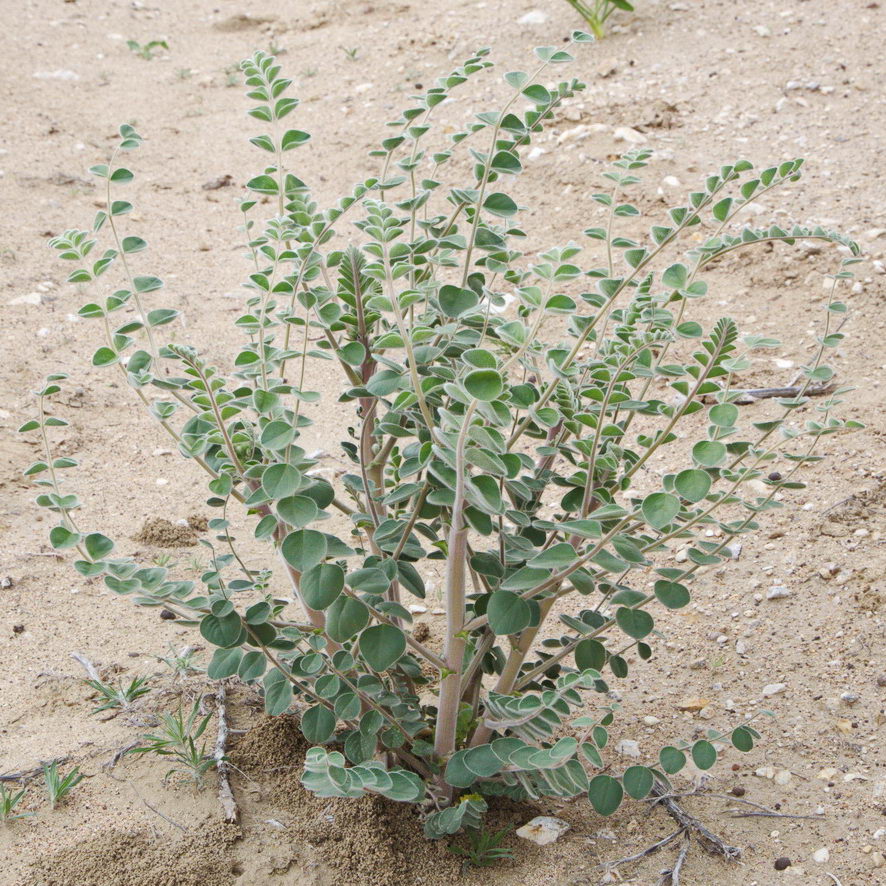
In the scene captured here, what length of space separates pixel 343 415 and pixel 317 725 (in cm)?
217

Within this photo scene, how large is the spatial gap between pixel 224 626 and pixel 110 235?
4.04 meters

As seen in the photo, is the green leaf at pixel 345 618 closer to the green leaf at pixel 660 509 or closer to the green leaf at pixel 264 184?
the green leaf at pixel 660 509

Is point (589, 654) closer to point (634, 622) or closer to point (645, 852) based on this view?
point (634, 622)

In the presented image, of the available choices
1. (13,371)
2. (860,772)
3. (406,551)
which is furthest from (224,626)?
(13,371)

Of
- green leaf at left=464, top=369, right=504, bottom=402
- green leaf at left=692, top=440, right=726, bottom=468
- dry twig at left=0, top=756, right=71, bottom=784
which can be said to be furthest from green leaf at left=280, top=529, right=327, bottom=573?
dry twig at left=0, top=756, right=71, bottom=784

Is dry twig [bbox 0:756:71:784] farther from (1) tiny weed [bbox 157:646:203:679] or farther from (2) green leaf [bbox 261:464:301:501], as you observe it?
(2) green leaf [bbox 261:464:301:501]

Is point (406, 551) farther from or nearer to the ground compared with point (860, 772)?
farther from the ground

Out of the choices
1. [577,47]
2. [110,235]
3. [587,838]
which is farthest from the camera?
[577,47]

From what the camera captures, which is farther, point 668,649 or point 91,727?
point 668,649

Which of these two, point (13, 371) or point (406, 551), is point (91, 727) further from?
point (13, 371)

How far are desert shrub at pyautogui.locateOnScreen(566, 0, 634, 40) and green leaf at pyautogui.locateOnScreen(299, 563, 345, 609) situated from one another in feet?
17.4

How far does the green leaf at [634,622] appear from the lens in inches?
71.7

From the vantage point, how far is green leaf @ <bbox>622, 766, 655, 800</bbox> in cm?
187

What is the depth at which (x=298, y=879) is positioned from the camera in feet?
6.27
